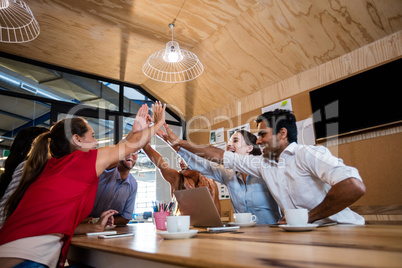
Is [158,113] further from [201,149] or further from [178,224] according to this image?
[178,224]

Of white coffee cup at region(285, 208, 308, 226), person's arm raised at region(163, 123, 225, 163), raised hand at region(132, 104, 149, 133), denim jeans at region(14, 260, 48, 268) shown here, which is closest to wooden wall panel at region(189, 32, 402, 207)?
person's arm raised at region(163, 123, 225, 163)

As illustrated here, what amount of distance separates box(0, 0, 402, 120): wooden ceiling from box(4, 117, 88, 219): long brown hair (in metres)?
1.88

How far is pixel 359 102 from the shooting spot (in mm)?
2518

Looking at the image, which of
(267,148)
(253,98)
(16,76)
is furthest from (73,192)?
(16,76)

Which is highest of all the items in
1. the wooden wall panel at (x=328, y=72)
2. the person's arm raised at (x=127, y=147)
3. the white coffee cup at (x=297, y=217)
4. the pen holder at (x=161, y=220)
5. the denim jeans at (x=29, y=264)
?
the wooden wall panel at (x=328, y=72)

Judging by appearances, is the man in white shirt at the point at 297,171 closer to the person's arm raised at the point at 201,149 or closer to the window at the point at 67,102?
the person's arm raised at the point at 201,149

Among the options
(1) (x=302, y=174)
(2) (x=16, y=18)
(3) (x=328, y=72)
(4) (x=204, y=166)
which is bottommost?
(1) (x=302, y=174)

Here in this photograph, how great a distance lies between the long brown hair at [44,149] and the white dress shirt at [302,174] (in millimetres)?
1093

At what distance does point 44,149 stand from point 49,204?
1.24 feet

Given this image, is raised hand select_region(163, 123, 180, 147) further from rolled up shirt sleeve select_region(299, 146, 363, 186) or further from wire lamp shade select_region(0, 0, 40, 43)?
wire lamp shade select_region(0, 0, 40, 43)

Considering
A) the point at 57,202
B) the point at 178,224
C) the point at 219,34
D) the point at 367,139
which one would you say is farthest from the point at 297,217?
the point at 219,34

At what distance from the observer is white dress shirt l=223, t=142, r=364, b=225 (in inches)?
58.0

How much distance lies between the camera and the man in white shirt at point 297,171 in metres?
1.34

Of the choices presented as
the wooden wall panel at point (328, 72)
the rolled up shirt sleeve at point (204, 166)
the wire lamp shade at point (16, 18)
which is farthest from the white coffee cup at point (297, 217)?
the wire lamp shade at point (16, 18)
